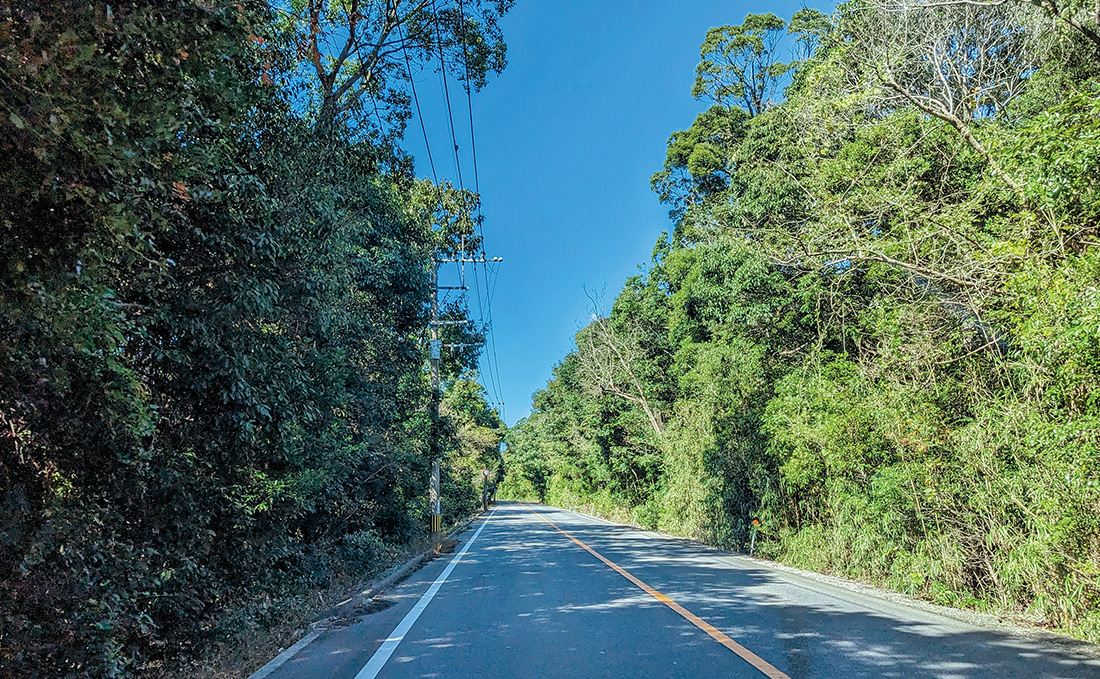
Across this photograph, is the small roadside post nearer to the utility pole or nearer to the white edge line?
the utility pole

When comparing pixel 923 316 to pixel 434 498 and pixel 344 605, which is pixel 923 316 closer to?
pixel 344 605

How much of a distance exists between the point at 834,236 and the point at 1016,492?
472 centimetres

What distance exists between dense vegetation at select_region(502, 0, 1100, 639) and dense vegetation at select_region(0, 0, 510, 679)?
7.18 metres

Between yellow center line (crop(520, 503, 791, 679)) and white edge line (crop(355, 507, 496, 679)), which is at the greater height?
yellow center line (crop(520, 503, 791, 679))

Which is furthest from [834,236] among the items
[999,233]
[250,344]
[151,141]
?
[151,141]

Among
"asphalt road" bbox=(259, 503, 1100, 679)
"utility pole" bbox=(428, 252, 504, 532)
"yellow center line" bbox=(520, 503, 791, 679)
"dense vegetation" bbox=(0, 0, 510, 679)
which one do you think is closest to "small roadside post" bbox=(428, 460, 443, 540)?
"utility pole" bbox=(428, 252, 504, 532)

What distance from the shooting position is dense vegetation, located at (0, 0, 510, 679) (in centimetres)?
304

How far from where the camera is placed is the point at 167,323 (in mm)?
5297

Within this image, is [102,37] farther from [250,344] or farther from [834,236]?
[834,236]

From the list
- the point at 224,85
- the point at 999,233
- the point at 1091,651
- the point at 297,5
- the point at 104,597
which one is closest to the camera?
the point at 104,597

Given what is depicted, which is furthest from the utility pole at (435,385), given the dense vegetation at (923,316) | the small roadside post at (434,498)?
the dense vegetation at (923,316)

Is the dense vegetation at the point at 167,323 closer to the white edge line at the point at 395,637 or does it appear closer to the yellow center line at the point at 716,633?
the white edge line at the point at 395,637

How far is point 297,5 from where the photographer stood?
10.8 meters

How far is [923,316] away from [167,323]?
1024cm
